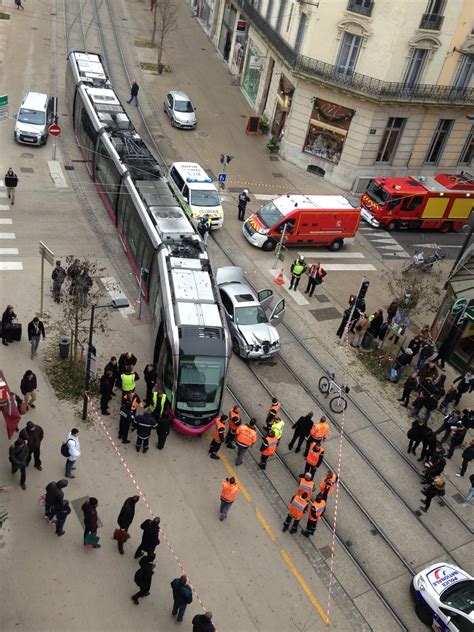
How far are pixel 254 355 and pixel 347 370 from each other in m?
3.59

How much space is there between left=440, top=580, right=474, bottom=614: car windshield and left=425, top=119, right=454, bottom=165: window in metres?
27.5

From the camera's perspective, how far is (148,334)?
22531mm

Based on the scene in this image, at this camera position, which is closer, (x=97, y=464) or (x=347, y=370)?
(x=97, y=464)

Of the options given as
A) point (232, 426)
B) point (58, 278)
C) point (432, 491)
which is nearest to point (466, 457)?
point (432, 491)

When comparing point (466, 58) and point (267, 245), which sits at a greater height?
point (466, 58)

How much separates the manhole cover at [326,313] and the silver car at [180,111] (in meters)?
17.6

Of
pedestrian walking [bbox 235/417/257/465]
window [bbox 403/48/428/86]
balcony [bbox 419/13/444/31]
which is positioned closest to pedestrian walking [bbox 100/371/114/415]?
pedestrian walking [bbox 235/417/257/465]

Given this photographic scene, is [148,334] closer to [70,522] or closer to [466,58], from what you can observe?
[70,522]

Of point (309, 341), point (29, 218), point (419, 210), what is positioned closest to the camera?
point (309, 341)

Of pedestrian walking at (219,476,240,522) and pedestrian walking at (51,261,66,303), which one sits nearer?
pedestrian walking at (219,476,240,522)

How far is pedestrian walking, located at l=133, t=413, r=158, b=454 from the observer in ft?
56.5

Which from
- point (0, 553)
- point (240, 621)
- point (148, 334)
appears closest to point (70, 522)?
point (0, 553)

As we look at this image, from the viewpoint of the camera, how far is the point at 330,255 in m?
30.6

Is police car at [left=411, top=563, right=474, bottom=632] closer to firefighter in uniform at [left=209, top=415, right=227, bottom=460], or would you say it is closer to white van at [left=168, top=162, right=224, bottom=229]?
firefighter in uniform at [left=209, top=415, right=227, bottom=460]
